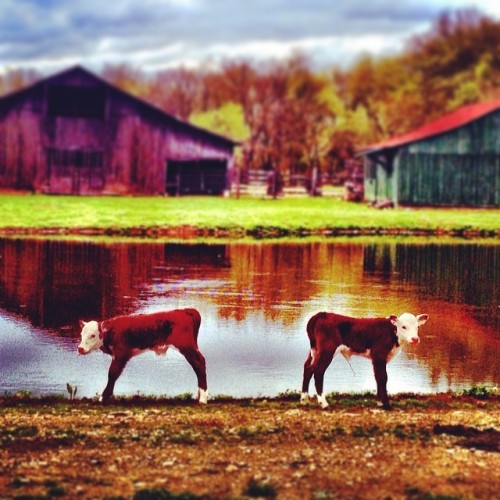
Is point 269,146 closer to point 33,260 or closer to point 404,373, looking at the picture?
point 33,260

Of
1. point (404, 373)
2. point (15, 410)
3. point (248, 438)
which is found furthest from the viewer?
point (404, 373)

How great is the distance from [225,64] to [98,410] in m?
103

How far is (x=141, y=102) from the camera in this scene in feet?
187

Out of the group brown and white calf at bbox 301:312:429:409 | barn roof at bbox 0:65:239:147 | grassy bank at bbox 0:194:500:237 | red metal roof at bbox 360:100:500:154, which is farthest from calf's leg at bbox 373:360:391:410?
barn roof at bbox 0:65:239:147

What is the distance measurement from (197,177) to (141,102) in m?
5.23

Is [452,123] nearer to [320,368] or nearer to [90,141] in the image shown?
[90,141]

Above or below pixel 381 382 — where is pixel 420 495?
below

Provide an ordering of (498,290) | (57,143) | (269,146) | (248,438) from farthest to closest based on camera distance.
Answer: (269,146) → (57,143) → (498,290) → (248,438)

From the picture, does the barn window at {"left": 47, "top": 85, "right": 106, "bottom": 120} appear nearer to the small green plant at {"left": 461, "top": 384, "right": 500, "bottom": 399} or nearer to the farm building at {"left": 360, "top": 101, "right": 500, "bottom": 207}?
the farm building at {"left": 360, "top": 101, "right": 500, "bottom": 207}

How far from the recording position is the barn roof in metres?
56.3

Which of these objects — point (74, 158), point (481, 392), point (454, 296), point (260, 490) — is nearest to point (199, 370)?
point (481, 392)

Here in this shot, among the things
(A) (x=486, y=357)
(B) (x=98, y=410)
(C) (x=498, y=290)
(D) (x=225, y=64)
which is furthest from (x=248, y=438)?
(D) (x=225, y=64)

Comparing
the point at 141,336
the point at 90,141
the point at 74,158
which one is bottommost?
the point at 141,336

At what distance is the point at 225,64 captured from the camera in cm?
11250
